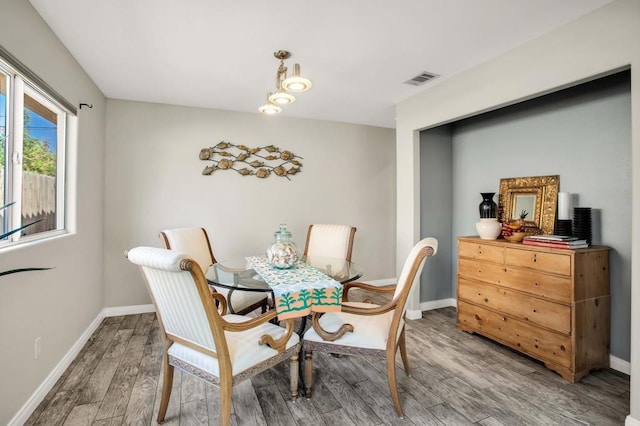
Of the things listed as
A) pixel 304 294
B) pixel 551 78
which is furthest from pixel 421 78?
pixel 304 294

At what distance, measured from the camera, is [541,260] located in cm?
251

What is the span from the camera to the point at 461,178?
3.92 meters

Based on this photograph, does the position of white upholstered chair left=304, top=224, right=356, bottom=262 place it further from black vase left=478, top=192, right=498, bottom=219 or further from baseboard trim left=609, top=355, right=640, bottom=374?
baseboard trim left=609, top=355, right=640, bottom=374

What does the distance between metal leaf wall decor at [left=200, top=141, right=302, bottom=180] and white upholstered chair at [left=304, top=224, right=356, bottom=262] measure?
3.67 feet

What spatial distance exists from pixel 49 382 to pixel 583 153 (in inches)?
176

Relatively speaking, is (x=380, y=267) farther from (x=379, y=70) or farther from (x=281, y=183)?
(x=379, y=70)

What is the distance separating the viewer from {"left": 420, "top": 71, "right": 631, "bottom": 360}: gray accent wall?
2.44 metres

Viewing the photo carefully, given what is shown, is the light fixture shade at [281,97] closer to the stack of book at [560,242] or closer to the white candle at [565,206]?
the stack of book at [560,242]

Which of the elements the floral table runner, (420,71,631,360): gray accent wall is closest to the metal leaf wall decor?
the floral table runner

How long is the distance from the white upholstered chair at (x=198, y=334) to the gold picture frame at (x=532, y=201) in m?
2.49

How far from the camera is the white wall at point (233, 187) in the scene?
145 inches

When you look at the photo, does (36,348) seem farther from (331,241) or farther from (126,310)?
(331,241)

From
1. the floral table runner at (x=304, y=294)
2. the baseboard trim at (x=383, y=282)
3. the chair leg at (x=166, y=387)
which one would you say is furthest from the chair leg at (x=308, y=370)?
the baseboard trim at (x=383, y=282)

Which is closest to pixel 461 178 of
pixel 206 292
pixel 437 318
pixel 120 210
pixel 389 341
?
pixel 437 318
